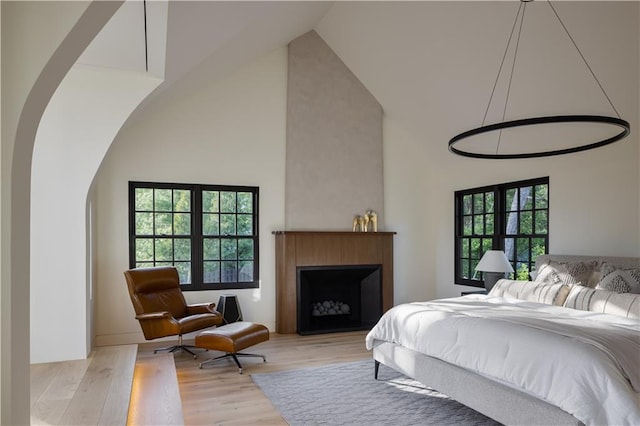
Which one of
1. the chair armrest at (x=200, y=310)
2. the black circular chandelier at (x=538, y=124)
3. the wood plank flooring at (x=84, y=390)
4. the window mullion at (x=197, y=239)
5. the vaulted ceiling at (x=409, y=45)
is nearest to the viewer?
the wood plank flooring at (x=84, y=390)

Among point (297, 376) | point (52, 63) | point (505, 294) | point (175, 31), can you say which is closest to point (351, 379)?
point (297, 376)

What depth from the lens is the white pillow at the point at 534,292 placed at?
4516 millimetres

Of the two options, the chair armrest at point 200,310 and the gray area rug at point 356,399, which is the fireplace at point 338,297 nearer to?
the chair armrest at point 200,310

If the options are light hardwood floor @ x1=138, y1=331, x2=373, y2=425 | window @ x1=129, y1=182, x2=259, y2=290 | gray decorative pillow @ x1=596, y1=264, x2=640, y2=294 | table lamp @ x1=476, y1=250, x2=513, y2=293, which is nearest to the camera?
light hardwood floor @ x1=138, y1=331, x2=373, y2=425

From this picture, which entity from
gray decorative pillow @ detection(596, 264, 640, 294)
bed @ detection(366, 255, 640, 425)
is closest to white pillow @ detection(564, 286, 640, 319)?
bed @ detection(366, 255, 640, 425)

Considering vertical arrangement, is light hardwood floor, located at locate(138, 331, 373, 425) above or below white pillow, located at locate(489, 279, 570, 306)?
below

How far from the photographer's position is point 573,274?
5035mm

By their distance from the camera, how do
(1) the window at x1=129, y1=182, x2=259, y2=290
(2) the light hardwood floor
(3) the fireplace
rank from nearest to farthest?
(2) the light hardwood floor < (1) the window at x1=129, y1=182, x2=259, y2=290 < (3) the fireplace

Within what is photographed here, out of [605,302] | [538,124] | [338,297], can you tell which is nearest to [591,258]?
[605,302]

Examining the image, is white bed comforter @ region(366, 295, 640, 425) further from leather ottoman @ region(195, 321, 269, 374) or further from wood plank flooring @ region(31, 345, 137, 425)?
wood plank flooring @ region(31, 345, 137, 425)

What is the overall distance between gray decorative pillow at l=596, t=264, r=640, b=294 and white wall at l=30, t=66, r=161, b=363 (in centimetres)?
471

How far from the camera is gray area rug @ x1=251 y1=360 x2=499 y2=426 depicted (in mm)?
3615

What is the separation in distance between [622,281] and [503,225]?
2.49 meters

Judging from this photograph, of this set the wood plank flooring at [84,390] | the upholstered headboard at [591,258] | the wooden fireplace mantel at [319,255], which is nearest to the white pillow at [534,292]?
the upholstered headboard at [591,258]
